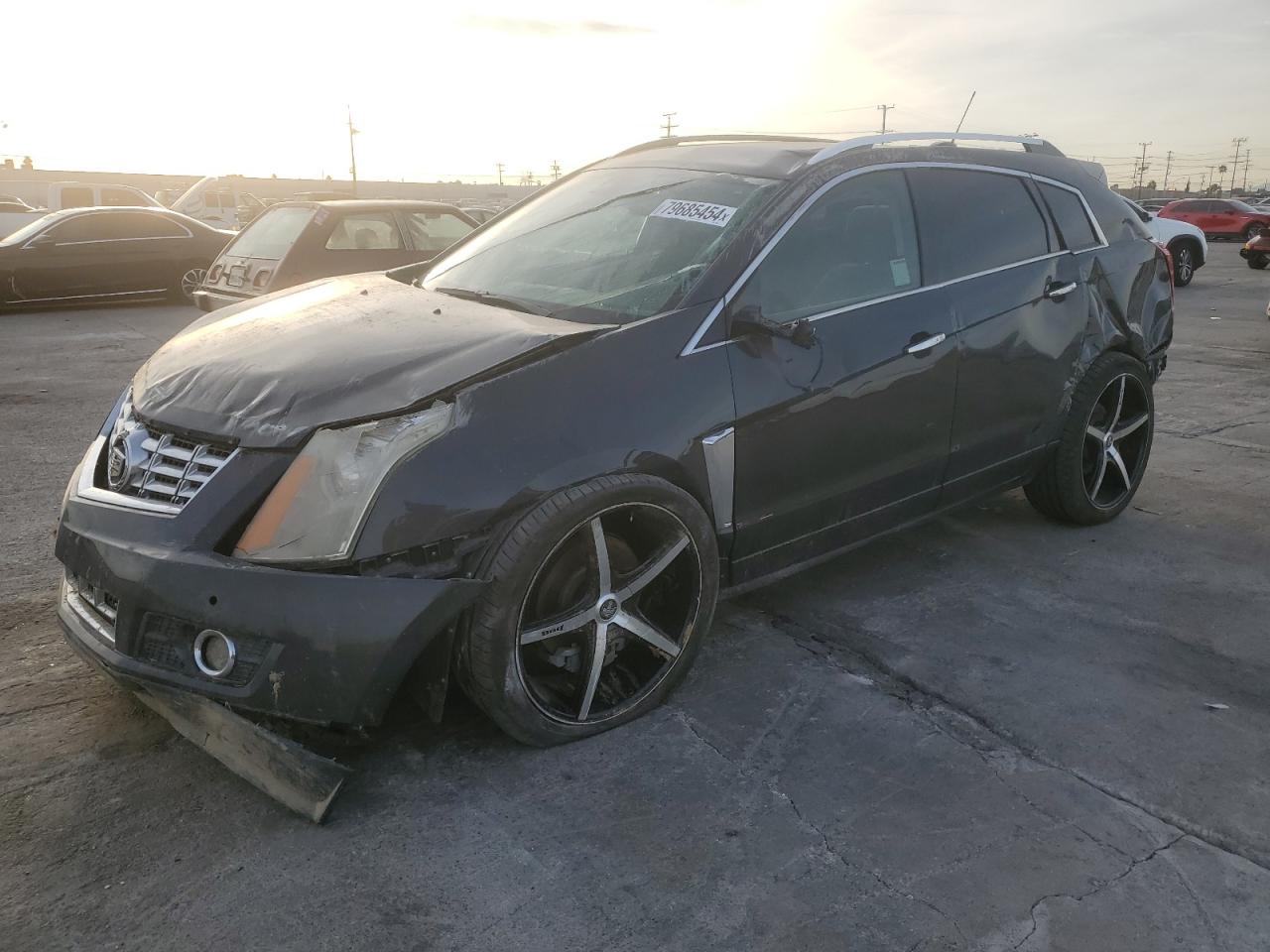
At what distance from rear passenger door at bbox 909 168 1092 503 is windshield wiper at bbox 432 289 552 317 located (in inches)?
58.7

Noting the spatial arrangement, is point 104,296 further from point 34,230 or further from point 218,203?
point 218,203

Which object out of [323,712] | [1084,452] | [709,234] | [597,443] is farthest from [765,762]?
[1084,452]

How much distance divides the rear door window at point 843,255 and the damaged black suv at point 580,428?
12mm

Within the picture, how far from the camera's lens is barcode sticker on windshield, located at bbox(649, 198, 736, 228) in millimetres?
3388

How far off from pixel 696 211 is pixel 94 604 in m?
2.18

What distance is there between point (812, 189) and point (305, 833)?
2.49 meters

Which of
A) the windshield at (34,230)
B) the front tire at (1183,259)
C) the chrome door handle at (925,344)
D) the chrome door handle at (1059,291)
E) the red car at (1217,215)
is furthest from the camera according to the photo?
the red car at (1217,215)

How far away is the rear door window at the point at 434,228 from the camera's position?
10195mm

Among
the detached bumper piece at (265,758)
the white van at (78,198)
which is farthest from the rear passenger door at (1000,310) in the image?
the white van at (78,198)

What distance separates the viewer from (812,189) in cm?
344

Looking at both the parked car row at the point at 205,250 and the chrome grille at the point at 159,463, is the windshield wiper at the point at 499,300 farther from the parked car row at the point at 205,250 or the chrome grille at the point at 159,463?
the parked car row at the point at 205,250

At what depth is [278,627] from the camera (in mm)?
2422

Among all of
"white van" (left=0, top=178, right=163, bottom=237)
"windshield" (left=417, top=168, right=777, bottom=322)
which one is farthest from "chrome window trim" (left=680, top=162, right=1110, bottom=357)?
→ "white van" (left=0, top=178, right=163, bottom=237)

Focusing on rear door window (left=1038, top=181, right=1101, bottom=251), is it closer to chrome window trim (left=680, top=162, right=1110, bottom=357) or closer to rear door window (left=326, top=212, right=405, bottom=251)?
chrome window trim (left=680, top=162, right=1110, bottom=357)
